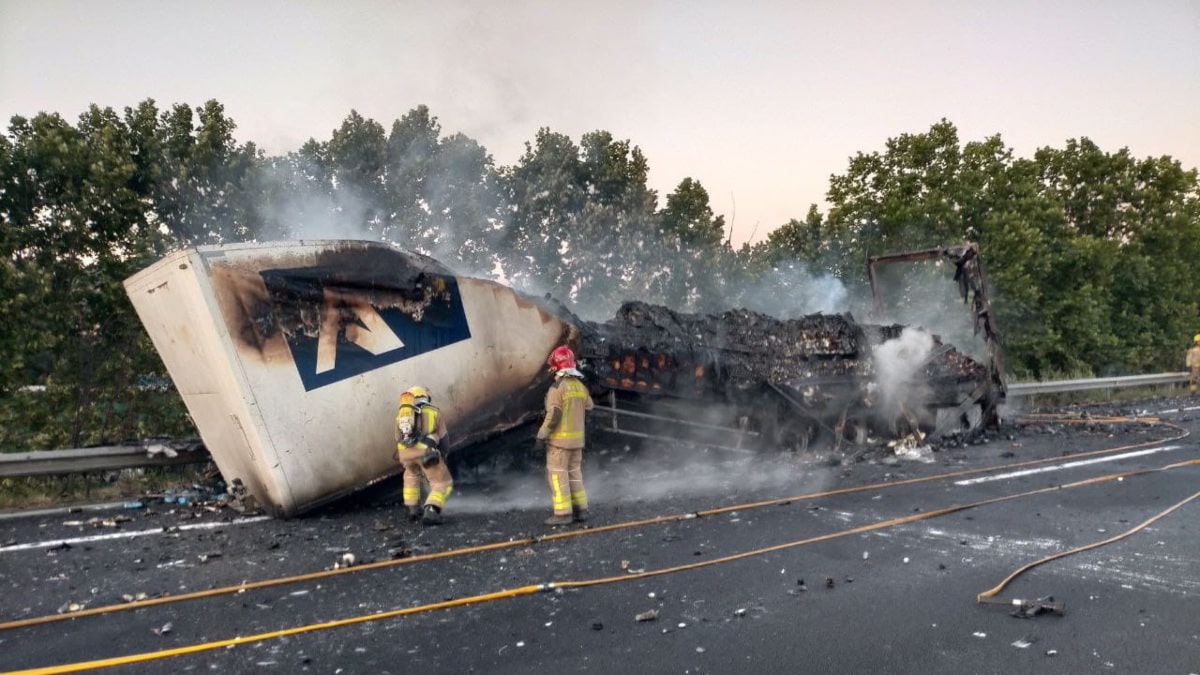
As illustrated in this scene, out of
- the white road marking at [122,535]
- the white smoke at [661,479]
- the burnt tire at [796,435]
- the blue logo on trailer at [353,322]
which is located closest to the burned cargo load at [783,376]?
the burnt tire at [796,435]

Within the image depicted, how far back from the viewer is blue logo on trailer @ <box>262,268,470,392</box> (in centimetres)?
588

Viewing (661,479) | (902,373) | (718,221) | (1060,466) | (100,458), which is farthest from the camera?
(718,221)

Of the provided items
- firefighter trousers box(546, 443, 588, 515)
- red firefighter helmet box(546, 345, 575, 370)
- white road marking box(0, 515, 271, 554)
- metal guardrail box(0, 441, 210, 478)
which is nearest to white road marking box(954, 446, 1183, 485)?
firefighter trousers box(546, 443, 588, 515)

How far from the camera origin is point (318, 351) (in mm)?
5980

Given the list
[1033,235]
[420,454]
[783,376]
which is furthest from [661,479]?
[1033,235]

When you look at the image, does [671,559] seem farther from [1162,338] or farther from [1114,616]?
[1162,338]

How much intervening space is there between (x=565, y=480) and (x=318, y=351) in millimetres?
2320

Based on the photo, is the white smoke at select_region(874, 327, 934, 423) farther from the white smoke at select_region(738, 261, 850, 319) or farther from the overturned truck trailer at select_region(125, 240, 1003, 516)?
the white smoke at select_region(738, 261, 850, 319)

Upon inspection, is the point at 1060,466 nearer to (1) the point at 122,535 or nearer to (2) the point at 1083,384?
(2) the point at 1083,384

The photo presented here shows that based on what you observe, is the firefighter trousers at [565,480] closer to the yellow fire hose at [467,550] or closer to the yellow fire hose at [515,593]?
the yellow fire hose at [467,550]

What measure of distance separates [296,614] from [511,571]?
4.17 feet

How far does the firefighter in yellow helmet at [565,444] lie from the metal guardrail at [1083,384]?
1009 centimetres

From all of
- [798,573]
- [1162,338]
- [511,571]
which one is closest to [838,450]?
[798,573]

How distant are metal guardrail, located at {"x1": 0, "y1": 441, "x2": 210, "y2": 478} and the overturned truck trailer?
697 millimetres
